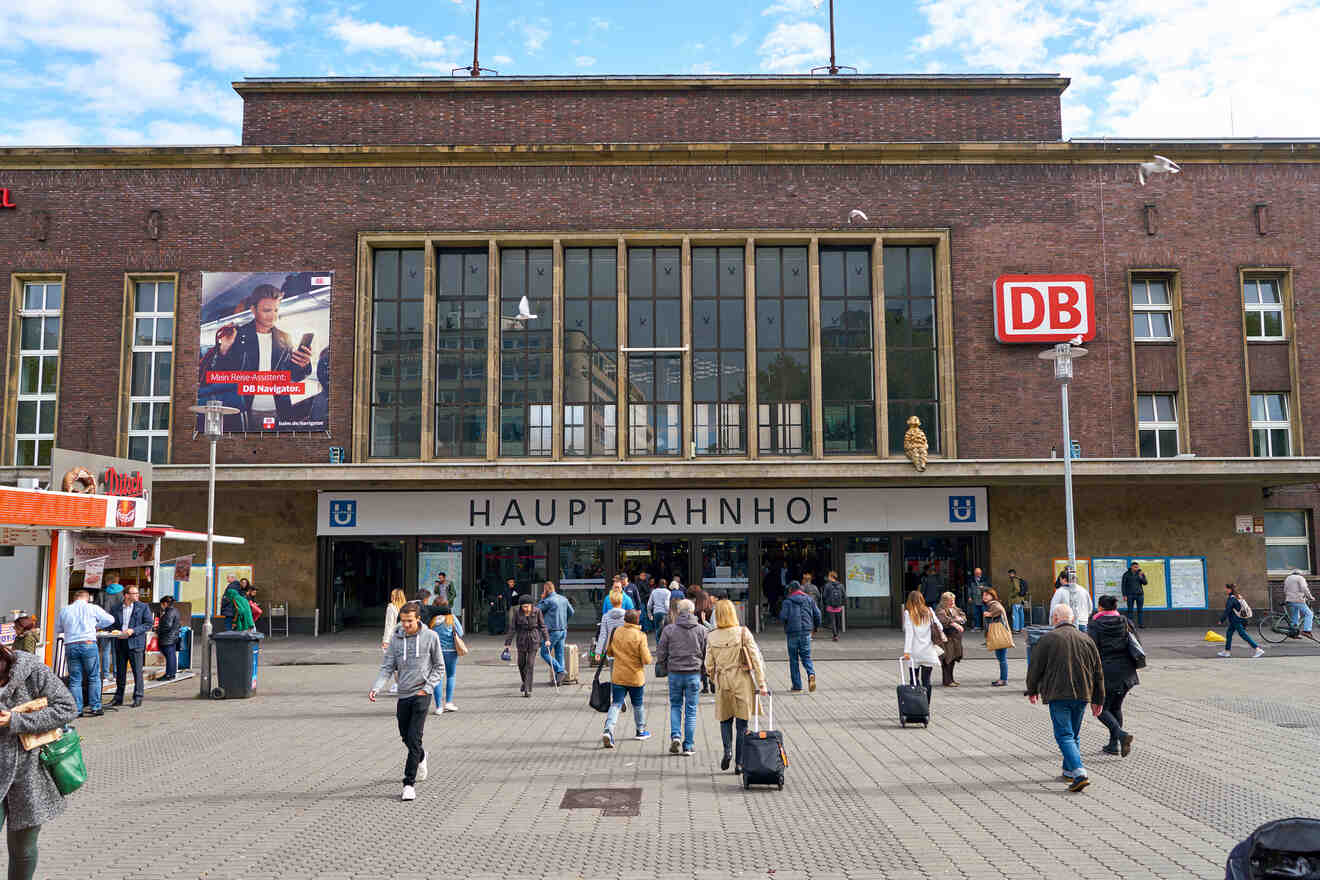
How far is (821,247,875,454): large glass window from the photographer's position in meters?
28.5

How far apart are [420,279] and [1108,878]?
2510cm

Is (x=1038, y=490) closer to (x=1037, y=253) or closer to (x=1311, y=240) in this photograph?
(x=1037, y=253)

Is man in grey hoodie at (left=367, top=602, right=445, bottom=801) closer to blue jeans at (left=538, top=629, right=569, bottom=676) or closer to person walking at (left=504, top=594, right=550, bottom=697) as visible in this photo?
person walking at (left=504, top=594, right=550, bottom=697)

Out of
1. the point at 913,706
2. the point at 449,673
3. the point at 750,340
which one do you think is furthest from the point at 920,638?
the point at 750,340

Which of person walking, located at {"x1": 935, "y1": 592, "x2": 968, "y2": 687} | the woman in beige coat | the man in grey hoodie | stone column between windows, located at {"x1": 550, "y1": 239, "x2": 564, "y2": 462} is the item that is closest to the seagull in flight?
person walking, located at {"x1": 935, "y1": 592, "x2": 968, "y2": 687}

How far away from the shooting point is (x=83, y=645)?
15.0 m

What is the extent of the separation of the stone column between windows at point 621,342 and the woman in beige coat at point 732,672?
17.2 meters

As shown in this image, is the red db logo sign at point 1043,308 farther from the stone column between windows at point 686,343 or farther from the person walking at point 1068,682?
the person walking at point 1068,682

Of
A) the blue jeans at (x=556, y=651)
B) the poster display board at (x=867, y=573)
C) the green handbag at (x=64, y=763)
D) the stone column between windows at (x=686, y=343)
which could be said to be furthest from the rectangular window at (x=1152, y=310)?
the green handbag at (x=64, y=763)

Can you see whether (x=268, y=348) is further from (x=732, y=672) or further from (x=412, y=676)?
(x=732, y=672)

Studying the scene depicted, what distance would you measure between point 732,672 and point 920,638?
458cm

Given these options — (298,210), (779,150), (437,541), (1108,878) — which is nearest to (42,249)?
(298,210)

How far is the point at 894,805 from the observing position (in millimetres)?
9148

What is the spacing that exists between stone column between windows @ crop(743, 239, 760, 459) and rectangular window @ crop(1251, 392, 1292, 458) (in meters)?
13.7
